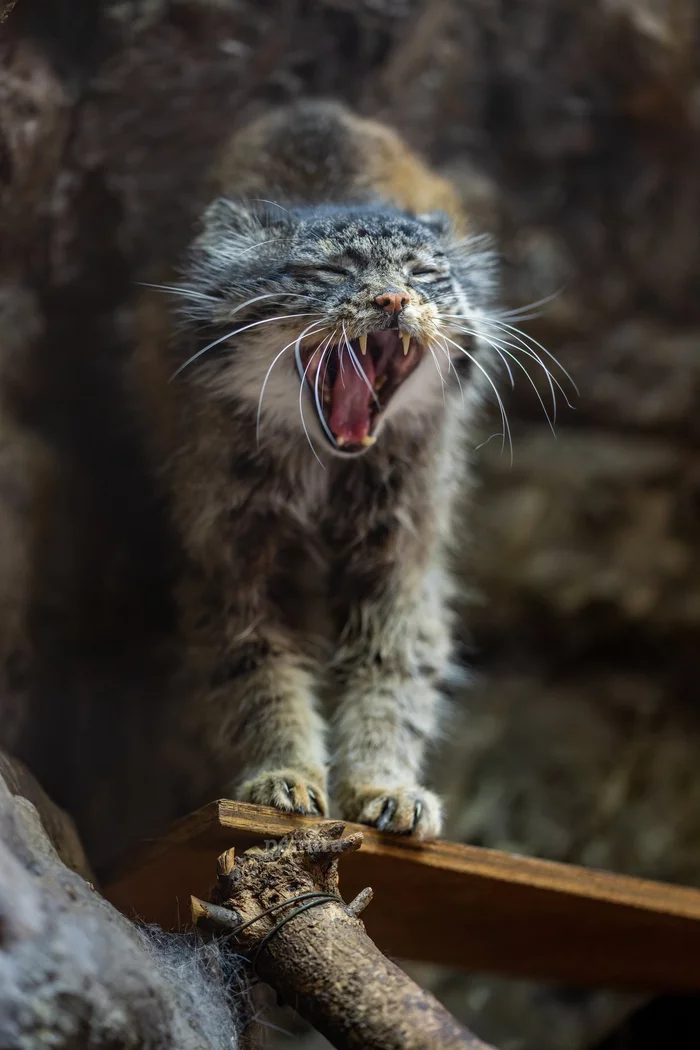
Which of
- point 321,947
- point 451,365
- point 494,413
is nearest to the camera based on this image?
point 321,947

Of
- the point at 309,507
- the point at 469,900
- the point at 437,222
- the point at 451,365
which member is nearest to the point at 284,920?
the point at 469,900

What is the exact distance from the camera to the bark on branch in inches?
47.6

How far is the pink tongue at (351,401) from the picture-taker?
180cm

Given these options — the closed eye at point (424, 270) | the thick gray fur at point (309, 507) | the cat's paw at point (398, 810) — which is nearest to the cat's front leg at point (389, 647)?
the thick gray fur at point (309, 507)

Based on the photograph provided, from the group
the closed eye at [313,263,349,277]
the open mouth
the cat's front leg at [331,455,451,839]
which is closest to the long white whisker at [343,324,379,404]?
the open mouth

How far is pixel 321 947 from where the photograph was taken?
1.35m

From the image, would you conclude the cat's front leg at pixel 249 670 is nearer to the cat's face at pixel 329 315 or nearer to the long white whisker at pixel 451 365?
the cat's face at pixel 329 315

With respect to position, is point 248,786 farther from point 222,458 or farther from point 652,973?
point 652,973

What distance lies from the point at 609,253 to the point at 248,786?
199 centimetres

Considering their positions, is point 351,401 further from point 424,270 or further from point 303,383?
point 424,270

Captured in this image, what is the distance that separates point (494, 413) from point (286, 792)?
1662 mm

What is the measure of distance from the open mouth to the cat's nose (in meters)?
0.10

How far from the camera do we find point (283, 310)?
1795 millimetres

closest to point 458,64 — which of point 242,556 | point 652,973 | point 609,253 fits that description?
point 609,253
